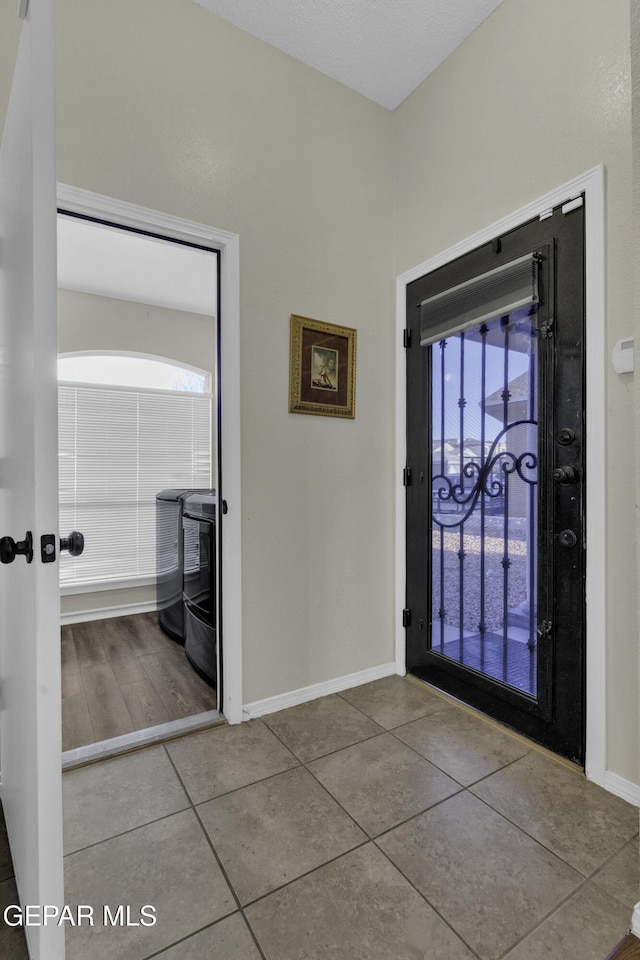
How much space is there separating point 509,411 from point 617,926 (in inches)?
62.0

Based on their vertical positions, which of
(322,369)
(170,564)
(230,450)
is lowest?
(170,564)

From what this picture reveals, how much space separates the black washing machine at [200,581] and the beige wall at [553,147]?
1.69 meters

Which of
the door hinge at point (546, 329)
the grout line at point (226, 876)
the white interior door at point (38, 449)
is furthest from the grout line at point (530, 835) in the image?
the door hinge at point (546, 329)

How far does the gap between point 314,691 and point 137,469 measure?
260 centimetres

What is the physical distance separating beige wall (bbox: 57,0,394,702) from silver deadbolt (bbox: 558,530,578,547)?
3.12ft

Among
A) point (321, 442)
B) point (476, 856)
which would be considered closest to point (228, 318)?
point (321, 442)

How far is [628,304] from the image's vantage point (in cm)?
154

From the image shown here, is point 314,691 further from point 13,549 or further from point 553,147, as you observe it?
Result: point 553,147

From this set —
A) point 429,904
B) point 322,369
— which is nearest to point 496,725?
point 429,904

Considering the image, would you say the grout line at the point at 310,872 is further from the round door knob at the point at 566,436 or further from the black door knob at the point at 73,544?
the round door knob at the point at 566,436

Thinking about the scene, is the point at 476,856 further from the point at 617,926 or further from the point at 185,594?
the point at 185,594

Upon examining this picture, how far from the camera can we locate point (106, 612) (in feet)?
12.4

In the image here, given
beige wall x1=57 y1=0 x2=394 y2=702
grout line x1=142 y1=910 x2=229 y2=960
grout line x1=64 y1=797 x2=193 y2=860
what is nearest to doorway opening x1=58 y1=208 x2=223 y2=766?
beige wall x1=57 y1=0 x2=394 y2=702

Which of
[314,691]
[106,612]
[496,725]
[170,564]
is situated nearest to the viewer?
[496,725]
